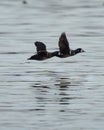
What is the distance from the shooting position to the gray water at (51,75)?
12.9 metres

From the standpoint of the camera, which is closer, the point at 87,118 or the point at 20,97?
the point at 87,118

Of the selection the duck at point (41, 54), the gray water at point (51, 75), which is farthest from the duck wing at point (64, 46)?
the gray water at point (51, 75)

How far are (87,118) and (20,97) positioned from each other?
195 cm

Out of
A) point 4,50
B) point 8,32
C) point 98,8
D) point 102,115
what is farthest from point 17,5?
point 102,115

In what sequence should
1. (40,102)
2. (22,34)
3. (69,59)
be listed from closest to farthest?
(40,102), (69,59), (22,34)

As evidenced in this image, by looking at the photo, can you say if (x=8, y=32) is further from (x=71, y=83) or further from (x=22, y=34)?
(x=71, y=83)

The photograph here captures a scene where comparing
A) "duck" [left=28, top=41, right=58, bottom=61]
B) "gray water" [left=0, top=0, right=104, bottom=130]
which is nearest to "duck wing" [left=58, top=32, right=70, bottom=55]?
"duck" [left=28, top=41, right=58, bottom=61]

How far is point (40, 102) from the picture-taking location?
46.5 ft

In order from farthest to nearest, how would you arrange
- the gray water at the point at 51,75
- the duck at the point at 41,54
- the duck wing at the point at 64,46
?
the duck wing at the point at 64,46, the duck at the point at 41,54, the gray water at the point at 51,75

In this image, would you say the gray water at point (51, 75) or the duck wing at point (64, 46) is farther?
the duck wing at point (64, 46)

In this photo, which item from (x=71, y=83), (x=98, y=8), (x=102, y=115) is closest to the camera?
(x=102, y=115)

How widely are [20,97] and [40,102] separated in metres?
0.52

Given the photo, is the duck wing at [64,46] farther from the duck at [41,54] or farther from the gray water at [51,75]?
the gray water at [51,75]

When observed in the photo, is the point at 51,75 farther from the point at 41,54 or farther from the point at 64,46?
the point at 64,46
